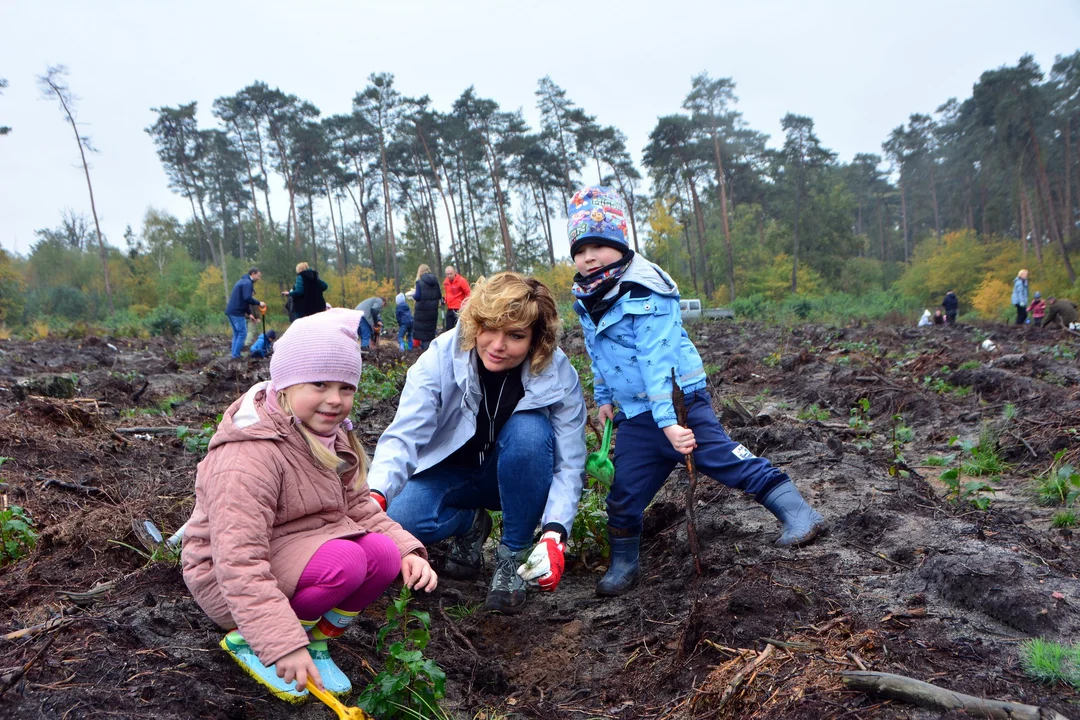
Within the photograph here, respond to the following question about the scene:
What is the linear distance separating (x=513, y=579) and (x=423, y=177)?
3409cm

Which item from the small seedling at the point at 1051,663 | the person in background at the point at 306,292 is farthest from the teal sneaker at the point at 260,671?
the person in background at the point at 306,292

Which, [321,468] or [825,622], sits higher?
Answer: [321,468]

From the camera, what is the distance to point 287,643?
1.73 metres

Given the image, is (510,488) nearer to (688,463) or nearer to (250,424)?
(688,463)

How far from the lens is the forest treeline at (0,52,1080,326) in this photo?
31.2 metres

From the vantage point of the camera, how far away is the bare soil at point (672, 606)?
184 cm

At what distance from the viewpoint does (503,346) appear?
2812 mm

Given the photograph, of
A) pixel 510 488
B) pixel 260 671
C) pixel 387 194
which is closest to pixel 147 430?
pixel 510 488

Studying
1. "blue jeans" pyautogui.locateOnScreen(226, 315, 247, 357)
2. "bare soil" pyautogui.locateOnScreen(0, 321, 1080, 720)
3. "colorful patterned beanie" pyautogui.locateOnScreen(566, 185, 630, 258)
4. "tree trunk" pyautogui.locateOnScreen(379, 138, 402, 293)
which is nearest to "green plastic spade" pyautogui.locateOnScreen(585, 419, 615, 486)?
"bare soil" pyautogui.locateOnScreen(0, 321, 1080, 720)

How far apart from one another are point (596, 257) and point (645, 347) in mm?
464

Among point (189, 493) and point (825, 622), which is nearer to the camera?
point (825, 622)

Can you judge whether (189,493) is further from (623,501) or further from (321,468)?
(623,501)

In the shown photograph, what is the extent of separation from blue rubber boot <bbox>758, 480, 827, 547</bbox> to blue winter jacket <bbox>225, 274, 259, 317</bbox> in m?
10.6

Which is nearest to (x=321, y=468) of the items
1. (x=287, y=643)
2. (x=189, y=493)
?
(x=287, y=643)
